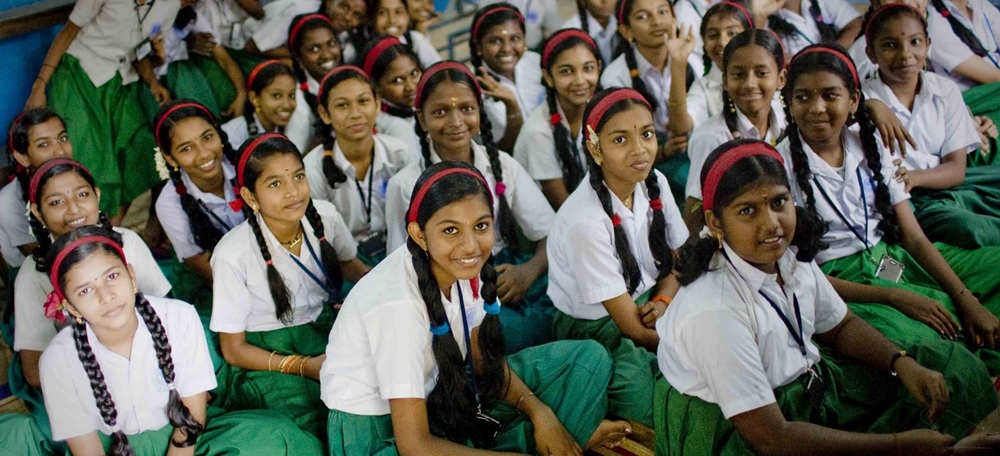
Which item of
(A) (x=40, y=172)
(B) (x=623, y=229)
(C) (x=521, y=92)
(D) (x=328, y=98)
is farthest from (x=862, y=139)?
(A) (x=40, y=172)

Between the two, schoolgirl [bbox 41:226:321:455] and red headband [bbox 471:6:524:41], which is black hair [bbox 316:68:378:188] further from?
schoolgirl [bbox 41:226:321:455]

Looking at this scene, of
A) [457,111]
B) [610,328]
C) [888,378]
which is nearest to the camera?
[888,378]

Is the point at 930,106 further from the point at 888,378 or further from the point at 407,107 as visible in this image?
the point at 407,107

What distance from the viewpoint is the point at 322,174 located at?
306cm

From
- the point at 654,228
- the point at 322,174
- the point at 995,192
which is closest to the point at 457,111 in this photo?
the point at 322,174

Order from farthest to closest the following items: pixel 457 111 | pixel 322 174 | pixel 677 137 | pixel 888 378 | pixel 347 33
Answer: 1. pixel 347 33
2. pixel 677 137
3. pixel 322 174
4. pixel 457 111
5. pixel 888 378

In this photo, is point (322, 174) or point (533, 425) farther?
point (322, 174)

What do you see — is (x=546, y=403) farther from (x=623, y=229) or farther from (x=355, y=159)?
(x=355, y=159)

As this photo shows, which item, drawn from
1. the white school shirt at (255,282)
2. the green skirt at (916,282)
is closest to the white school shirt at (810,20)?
the green skirt at (916,282)

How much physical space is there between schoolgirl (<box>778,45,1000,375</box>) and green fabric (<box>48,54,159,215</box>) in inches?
105

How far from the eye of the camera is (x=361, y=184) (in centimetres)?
308

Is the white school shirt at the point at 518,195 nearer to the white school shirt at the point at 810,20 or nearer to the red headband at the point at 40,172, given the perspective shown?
the red headband at the point at 40,172

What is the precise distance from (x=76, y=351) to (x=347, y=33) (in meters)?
2.21

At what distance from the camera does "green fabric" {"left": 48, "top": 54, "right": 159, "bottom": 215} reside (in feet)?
11.7
